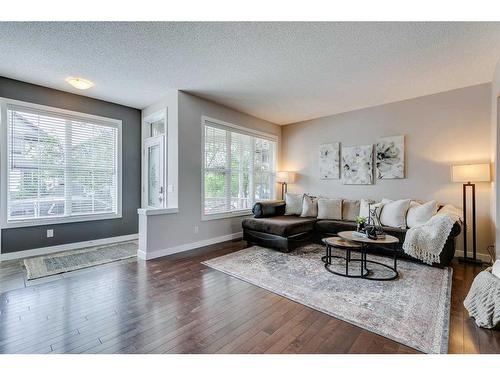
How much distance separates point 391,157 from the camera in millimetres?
4469

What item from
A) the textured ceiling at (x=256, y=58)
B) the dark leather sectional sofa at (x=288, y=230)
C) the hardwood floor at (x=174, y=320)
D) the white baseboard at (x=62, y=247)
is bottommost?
the hardwood floor at (x=174, y=320)

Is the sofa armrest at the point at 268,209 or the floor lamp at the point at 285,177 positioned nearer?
the sofa armrest at the point at 268,209

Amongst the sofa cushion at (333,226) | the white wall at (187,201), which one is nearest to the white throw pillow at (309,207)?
the sofa cushion at (333,226)

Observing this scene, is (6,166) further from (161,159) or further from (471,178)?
(471,178)

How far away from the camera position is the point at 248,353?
5.24 ft

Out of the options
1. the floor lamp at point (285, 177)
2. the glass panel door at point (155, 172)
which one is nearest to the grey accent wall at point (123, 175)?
the glass panel door at point (155, 172)

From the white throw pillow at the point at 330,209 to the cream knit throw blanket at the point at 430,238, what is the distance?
139cm

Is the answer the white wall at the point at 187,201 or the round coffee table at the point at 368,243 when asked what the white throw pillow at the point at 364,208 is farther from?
the white wall at the point at 187,201

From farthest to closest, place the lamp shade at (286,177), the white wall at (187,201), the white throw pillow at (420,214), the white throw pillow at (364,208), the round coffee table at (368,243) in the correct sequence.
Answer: the lamp shade at (286,177)
the white throw pillow at (364,208)
the white wall at (187,201)
the white throw pillow at (420,214)
the round coffee table at (368,243)

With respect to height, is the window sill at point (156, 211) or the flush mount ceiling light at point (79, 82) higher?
the flush mount ceiling light at point (79, 82)

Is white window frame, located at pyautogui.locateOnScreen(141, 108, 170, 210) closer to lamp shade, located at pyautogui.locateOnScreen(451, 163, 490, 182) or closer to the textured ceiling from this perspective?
the textured ceiling

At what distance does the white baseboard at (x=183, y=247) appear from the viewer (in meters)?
3.64

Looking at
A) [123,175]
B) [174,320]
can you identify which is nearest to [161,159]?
[123,175]

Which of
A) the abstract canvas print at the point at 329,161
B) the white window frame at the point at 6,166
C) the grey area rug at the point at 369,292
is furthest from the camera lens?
the abstract canvas print at the point at 329,161
